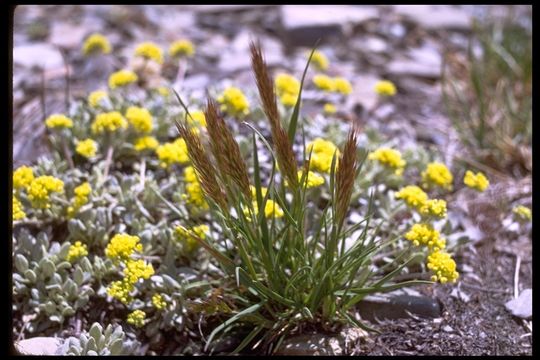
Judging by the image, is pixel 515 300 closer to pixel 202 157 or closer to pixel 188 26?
pixel 202 157

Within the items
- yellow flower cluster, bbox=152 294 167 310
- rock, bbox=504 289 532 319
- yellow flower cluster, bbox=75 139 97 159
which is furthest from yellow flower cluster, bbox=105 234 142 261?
rock, bbox=504 289 532 319

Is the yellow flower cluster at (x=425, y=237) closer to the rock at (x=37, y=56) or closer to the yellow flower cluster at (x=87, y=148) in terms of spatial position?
the yellow flower cluster at (x=87, y=148)

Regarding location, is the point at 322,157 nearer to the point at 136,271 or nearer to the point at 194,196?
the point at 194,196

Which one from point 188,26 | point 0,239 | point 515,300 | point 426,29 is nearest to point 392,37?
point 426,29

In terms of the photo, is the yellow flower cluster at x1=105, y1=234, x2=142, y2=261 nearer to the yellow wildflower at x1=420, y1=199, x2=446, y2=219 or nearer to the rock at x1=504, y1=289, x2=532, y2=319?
the yellow wildflower at x1=420, y1=199, x2=446, y2=219

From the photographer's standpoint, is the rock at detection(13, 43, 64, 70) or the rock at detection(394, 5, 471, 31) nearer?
the rock at detection(13, 43, 64, 70)
